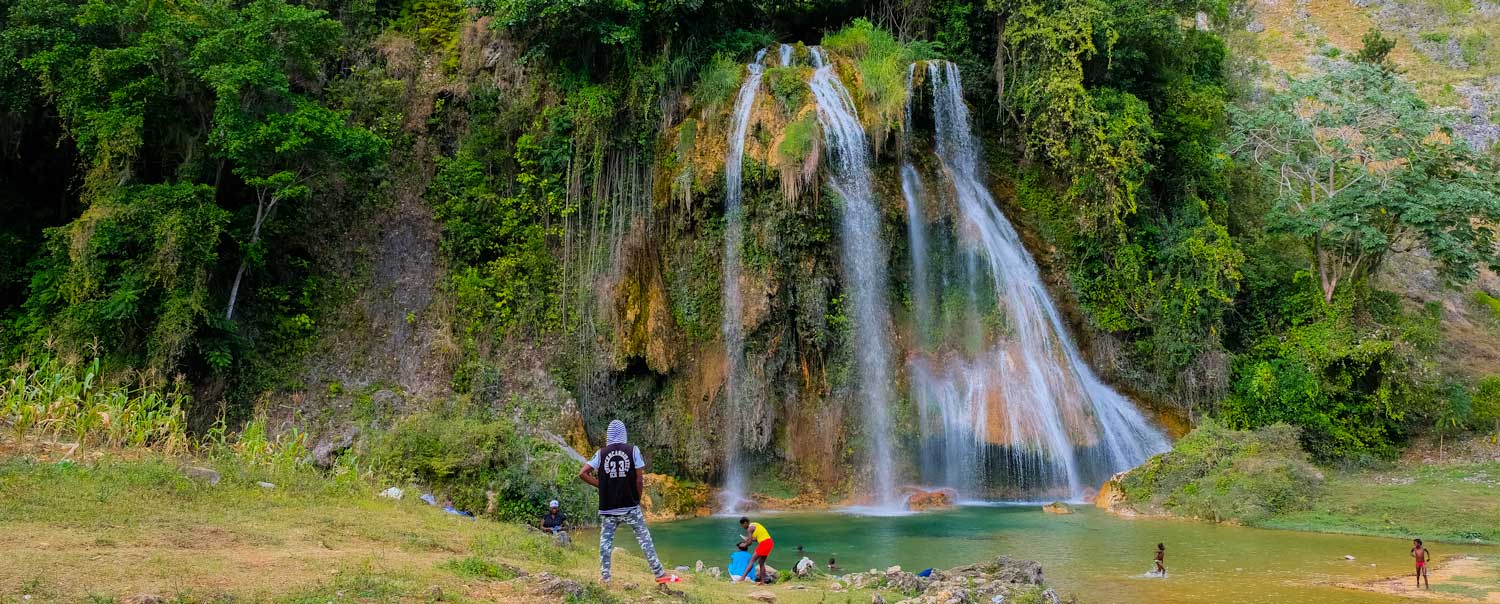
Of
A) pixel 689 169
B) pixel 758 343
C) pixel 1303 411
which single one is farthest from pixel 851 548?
pixel 1303 411

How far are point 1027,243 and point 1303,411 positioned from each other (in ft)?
21.4

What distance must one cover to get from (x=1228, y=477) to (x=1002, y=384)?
4.46 meters

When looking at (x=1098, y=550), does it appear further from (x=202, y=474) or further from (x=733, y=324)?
(x=202, y=474)

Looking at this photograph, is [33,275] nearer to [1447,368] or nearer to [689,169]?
[689,169]

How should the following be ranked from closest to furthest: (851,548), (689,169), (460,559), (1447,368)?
(460,559), (851,548), (689,169), (1447,368)

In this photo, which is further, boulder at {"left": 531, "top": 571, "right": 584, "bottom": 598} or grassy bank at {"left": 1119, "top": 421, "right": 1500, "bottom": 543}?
grassy bank at {"left": 1119, "top": 421, "right": 1500, "bottom": 543}

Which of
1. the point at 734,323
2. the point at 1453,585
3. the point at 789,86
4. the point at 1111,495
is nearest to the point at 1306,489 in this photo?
the point at 1111,495

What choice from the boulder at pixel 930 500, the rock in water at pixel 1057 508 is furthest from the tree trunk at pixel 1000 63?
the rock in water at pixel 1057 508

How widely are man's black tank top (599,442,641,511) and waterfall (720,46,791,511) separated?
11490 mm

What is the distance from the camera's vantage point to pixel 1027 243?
23516 mm

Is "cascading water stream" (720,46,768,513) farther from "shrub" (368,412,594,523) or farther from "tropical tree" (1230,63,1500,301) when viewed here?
"tropical tree" (1230,63,1500,301)

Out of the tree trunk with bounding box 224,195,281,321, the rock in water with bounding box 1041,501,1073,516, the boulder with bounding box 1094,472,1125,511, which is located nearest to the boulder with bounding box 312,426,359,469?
the tree trunk with bounding box 224,195,281,321

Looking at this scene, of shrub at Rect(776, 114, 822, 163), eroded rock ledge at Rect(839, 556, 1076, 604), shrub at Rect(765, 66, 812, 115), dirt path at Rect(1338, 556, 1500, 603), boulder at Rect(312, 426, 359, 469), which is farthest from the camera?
shrub at Rect(765, 66, 812, 115)

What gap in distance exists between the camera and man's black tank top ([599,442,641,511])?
8016mm
